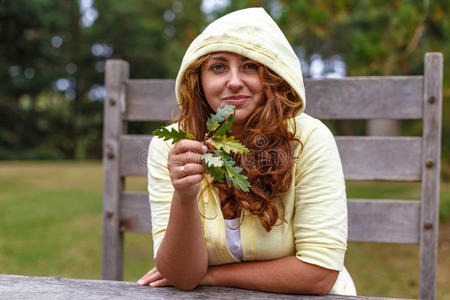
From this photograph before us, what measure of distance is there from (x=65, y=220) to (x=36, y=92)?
15158mm

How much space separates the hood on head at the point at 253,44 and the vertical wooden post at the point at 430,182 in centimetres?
94

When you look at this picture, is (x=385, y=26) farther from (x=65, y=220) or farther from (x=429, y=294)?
(x=65, y=220)

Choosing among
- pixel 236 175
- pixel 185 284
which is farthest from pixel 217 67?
pixel 185 284

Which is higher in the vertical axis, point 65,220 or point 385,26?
point 385,26

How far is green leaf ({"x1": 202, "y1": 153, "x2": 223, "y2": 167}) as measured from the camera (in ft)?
3.56

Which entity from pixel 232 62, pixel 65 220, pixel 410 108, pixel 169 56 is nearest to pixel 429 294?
pixel 410 108

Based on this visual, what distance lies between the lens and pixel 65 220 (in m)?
6.87

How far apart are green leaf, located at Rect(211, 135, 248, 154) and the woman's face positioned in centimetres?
34

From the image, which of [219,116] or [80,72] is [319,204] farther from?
[80,72]

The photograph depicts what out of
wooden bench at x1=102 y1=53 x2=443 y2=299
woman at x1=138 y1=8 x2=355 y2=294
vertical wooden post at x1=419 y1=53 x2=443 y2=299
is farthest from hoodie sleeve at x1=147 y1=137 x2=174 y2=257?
vertical wooden post at x1=419 y1=53 x2=443 y2=299

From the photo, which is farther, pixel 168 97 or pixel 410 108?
pixel 168 97

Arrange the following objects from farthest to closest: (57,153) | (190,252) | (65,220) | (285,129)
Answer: (57,153)
(65,220)
(285,129)
(190,252)

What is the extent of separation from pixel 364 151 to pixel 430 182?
326mm

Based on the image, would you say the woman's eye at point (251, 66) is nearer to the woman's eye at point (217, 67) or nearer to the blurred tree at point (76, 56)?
the woman's eye at point (217, 67)
